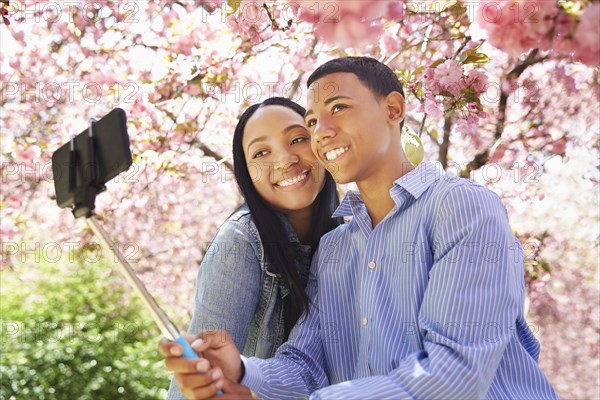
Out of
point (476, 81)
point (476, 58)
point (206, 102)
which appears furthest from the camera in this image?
point (206, 102)

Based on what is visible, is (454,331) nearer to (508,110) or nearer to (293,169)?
(293,169)

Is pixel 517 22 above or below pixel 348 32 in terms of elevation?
below

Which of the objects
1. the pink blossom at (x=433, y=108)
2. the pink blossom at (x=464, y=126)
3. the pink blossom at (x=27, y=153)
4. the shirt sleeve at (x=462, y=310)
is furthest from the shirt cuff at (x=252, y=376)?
the pink blossom at (x=27, y=153)

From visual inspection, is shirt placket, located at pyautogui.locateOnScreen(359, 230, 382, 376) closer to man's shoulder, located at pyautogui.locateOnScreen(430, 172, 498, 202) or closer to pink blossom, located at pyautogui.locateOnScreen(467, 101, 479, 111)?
man's shoulder, located at pyautogui.locateOnScreen(430, 172, 498, 202)

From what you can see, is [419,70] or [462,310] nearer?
[462,310]

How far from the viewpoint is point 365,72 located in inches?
81.7

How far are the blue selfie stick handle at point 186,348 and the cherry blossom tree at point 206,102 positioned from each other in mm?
981

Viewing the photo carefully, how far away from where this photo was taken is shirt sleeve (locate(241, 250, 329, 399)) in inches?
73.1

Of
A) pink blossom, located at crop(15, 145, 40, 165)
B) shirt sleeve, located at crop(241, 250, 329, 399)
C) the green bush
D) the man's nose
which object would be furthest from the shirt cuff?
the green bush

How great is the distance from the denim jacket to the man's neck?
0.40m

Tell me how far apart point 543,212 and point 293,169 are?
570 cm

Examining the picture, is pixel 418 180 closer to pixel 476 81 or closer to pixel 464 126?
pixel 476 81

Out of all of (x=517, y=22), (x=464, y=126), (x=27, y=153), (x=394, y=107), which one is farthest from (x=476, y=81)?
(x=27, y=153)

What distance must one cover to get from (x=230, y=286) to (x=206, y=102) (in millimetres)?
2444
